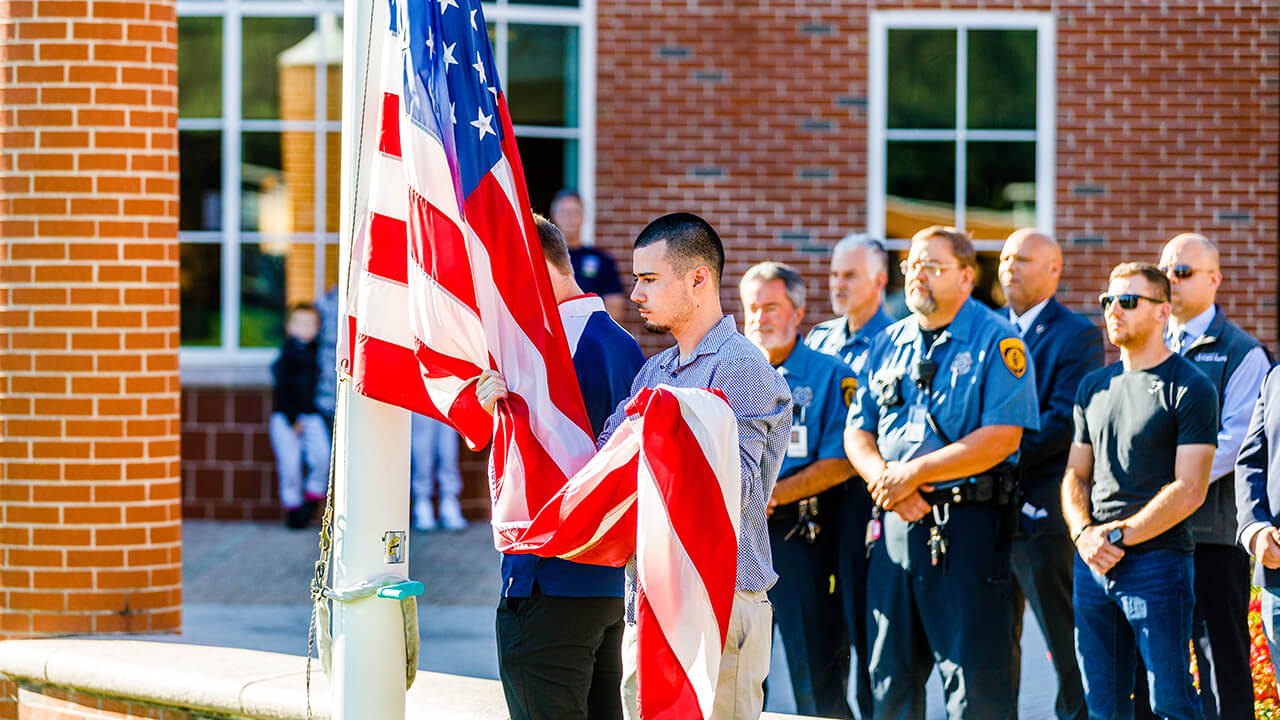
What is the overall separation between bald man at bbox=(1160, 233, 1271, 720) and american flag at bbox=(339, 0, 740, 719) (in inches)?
110

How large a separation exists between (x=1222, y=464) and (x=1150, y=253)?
479 cm

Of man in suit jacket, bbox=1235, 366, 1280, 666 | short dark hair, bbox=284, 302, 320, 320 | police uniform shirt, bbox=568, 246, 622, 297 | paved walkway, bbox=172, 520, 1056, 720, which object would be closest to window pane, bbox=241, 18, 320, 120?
short dark hair, bbox=284, 302, 320, 320

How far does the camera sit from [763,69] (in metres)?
10.3

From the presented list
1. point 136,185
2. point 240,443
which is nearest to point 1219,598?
point 136,185

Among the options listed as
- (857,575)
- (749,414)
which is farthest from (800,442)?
(749,414)

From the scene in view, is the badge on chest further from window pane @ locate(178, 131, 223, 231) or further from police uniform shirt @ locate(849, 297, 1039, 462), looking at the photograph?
window pane @ locate(178, 131, 223, 231)

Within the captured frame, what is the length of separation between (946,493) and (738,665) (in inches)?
68.0

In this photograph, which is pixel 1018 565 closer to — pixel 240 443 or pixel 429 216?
pixel 429 216

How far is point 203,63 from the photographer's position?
1054cm

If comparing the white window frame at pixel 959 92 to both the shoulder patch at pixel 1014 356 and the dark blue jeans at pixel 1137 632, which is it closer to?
the shoulder patch at pixel 1014 356

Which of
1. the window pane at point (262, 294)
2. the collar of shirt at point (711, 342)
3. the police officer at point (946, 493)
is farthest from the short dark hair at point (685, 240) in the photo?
the window pane at point (262, 294)

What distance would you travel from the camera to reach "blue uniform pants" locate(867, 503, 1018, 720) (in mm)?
5230

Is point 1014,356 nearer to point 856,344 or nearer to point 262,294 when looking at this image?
point 856,344

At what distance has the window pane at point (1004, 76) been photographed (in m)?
10.5
